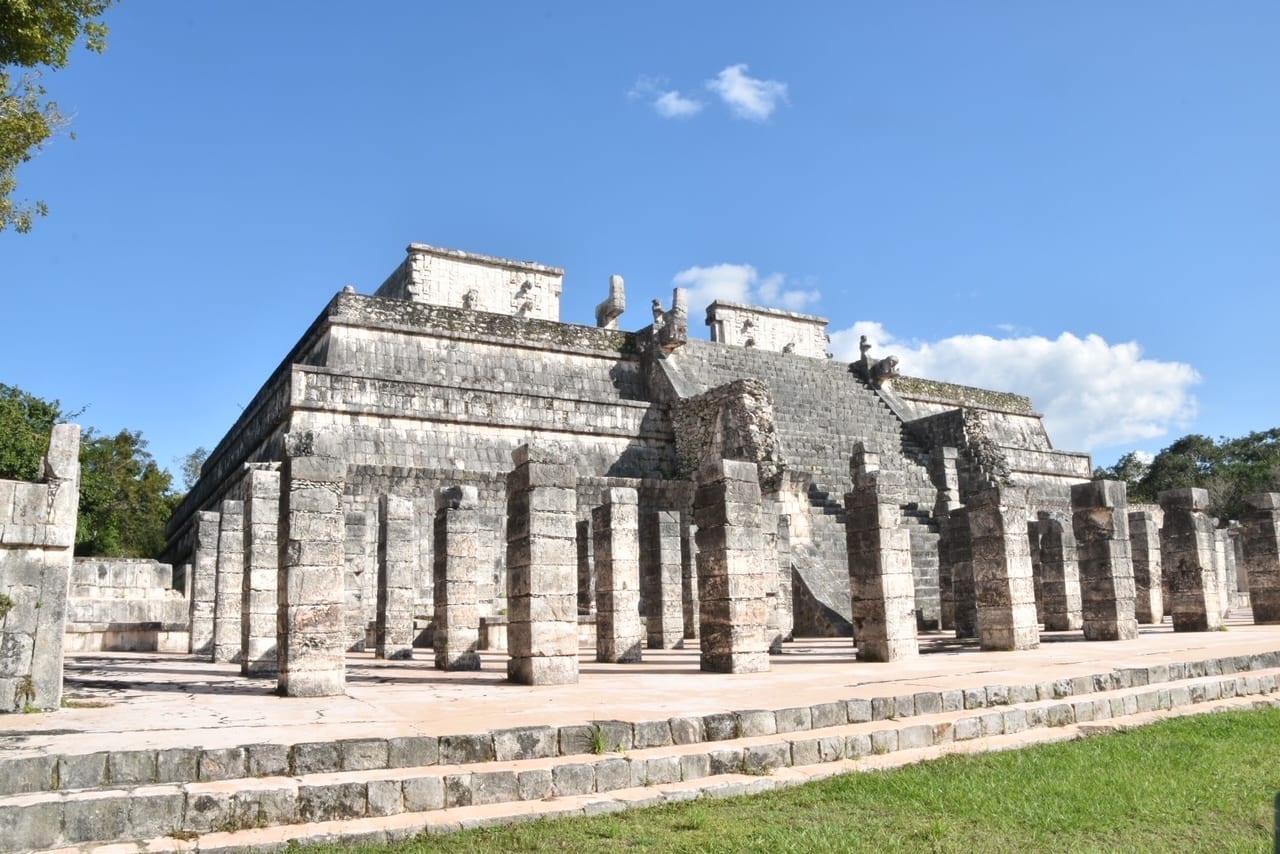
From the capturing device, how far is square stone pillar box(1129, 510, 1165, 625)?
717 inches

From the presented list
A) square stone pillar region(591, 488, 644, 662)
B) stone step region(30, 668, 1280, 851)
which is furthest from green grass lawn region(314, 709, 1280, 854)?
square stone pillar region(591, 488, 644, 662)

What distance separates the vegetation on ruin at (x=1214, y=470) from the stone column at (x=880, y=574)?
38022 millimetres

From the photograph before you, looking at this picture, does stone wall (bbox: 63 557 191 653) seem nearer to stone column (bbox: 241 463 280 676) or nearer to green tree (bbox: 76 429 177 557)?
stone column (bbox: 241 463 280 676)

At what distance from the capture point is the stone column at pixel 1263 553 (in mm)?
17516

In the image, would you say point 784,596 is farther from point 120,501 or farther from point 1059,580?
point 120,501

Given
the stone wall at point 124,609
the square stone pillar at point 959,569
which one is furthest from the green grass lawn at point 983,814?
A: the stone wall at point 124,609

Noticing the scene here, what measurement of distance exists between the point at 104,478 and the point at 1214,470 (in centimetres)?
5058

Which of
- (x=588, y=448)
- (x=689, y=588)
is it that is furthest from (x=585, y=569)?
(x=588, y=448)

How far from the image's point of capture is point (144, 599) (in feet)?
65.5

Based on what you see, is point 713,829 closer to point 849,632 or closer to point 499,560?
point 849,632

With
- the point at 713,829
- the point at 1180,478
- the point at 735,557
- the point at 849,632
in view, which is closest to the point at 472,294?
the point at 849,632

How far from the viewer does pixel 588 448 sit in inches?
881

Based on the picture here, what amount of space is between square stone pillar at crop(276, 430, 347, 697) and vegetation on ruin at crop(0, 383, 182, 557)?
2024cm

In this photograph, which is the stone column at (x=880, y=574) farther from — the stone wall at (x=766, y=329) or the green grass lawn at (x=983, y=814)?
the stone wall at (x=766, y=329)
